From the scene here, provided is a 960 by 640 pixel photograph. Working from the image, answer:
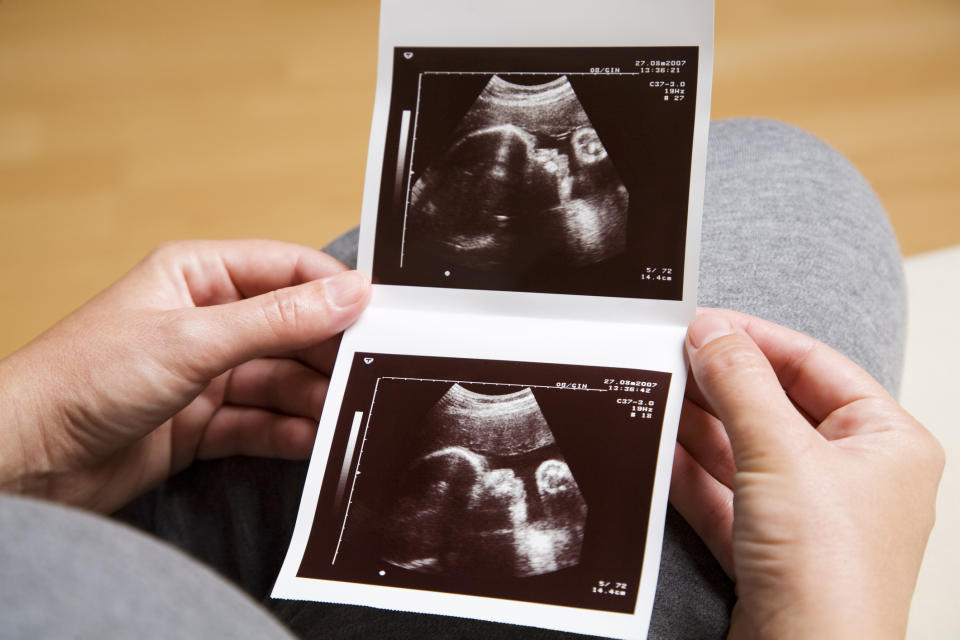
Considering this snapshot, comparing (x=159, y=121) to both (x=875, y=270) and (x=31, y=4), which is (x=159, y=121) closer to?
(x=31, y=4)

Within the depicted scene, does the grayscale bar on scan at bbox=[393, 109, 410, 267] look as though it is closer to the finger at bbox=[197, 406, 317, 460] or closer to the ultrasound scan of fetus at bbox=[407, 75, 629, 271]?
the ultrasound scan of fetus at bbox=[407, 75, 629, 271]

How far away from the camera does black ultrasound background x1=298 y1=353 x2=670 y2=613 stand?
0.57 meters

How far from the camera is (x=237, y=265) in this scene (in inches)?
29.9

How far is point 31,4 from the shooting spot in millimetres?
1627

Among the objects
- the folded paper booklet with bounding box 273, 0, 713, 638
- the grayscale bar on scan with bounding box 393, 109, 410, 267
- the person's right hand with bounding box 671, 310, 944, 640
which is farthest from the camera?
the grayscale bar on scan with bounding box 393, 109, 410, 267

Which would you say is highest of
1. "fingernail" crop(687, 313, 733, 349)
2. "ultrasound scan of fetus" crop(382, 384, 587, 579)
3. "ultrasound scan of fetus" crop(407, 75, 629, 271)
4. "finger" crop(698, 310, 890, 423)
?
"ultrasound scan of fetus" crop(407, 75, 629, 271)

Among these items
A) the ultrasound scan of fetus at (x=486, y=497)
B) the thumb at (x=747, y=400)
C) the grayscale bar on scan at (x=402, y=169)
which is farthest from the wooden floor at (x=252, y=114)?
the thumb at (x=747, y=400)

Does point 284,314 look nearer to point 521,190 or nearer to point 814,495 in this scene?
point 521,190

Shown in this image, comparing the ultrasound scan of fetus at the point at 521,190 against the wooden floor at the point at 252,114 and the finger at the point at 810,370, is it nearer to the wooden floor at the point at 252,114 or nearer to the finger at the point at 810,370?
the finger at the point at 810,370

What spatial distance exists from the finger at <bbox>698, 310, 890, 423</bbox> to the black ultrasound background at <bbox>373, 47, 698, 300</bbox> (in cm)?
7

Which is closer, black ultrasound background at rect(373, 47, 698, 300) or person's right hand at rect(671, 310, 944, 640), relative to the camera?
person's right hand at rect(671, 310, 944, 640)

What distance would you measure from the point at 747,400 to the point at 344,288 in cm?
34

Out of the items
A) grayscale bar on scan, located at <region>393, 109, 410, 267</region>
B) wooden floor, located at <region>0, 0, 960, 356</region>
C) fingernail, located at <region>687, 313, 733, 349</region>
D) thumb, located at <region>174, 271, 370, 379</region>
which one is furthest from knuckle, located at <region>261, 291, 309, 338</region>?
wooden floor, located at <region>0, 0, 960, 356</region>

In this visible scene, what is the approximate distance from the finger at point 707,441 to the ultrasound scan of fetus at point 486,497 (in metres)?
0.12
